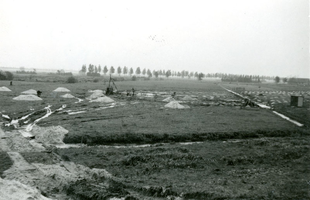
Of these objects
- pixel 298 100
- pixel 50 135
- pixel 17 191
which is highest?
pixel 298 100

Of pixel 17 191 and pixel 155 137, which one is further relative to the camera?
pixel 155 137

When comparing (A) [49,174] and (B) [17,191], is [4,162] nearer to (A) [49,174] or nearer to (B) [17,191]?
(A) [49,174]

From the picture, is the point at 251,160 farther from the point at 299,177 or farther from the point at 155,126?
the point at 155,126

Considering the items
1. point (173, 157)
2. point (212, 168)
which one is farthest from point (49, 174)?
point (212, 168)

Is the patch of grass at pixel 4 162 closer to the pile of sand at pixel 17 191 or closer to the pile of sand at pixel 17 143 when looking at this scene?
the pile of sand at pixel 17 143

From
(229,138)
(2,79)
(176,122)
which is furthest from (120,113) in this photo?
(2,79)

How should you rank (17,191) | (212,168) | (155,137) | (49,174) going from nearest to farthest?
(17,191), (49,174), (212,168), (155,137)

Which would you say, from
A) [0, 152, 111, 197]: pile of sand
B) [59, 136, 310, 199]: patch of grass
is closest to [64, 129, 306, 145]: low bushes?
[59, 136, 310, 199]: patch of grass
